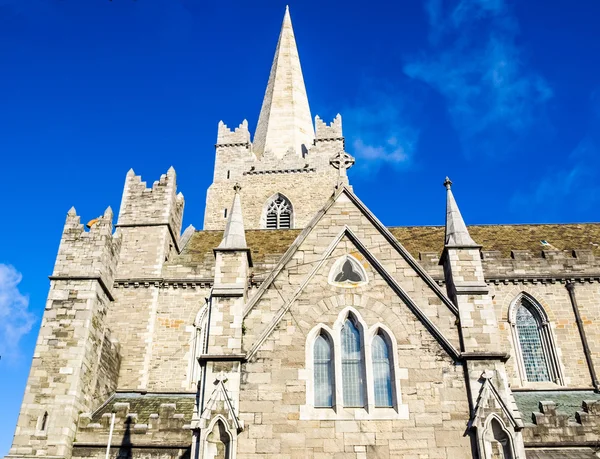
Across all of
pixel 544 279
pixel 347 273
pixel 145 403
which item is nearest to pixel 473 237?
pixel 544 279

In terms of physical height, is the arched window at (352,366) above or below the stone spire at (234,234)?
below

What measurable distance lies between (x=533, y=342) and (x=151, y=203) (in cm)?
1601

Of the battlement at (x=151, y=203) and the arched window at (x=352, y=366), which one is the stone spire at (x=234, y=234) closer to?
the arched window at (x=352, y=366)

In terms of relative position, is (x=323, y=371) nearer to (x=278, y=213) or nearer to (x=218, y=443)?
(x=218, y=443)

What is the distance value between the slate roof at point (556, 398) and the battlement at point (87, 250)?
14.3 m

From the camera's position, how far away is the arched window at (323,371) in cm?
1195

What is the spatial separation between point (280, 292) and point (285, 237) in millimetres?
13364

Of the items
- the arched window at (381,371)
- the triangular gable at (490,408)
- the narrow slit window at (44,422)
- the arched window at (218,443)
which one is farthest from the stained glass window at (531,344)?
the narrow slit window at (44,422)

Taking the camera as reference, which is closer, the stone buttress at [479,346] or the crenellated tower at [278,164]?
the stone buttress at [479,346]

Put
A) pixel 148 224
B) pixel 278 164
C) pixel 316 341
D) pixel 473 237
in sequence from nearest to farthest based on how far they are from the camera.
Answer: pixel 316 341
pixel 148 224
pixel 473 237
pixel 278 164

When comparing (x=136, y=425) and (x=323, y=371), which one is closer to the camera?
(x=323, y=371)

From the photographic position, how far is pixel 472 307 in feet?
41.6

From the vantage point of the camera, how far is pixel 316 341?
12594mm

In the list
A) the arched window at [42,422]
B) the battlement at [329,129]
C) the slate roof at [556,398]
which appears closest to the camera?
the arched window at [42,422]
